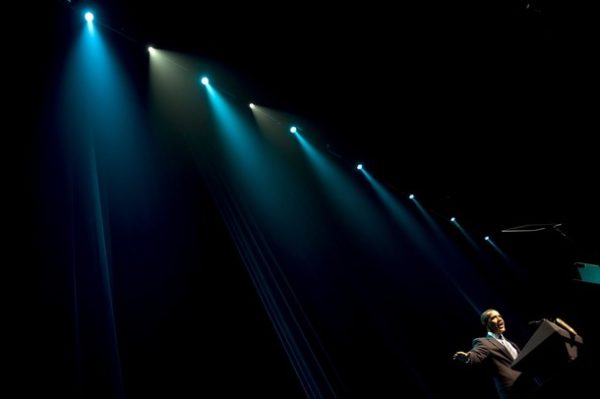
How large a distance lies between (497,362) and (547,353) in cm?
142

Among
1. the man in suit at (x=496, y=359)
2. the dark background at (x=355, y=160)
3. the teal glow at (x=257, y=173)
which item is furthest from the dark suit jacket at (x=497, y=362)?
the teal glow at (x=257, y=173)

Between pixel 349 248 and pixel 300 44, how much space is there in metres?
2.52

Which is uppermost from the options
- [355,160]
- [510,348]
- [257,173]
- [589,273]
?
[355,160]

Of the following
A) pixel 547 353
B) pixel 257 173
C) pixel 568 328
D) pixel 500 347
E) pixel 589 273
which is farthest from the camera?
pixel 257 173

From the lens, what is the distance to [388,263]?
5199 mm

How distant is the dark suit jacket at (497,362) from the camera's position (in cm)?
262

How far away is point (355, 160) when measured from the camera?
237 inches

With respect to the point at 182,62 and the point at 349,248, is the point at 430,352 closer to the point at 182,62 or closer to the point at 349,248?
the point at 349,248

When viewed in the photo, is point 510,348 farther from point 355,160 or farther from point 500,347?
point 355,160

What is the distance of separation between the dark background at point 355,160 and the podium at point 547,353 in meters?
0.46

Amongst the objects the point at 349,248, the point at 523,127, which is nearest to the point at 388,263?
A: the point at 349,248

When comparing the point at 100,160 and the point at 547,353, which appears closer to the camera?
the point at 547,353

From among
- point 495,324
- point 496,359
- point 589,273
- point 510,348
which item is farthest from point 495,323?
point 589,273

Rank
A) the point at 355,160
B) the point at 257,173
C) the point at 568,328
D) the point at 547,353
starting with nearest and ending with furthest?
the point at 547,353 → the point at 568,328 → the point at 257,173 → the point at 355,160
